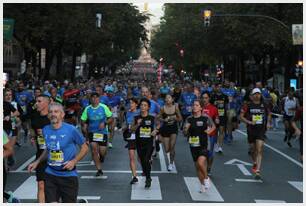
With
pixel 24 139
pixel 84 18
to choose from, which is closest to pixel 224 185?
pixel 24 139

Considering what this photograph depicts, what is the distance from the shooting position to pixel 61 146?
298 inches

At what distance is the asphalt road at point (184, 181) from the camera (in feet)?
34.3

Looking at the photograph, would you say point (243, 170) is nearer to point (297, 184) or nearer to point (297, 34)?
point (297, 184)

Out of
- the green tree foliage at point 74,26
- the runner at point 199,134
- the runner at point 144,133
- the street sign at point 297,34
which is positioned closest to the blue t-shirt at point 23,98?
the runner at point 144,133

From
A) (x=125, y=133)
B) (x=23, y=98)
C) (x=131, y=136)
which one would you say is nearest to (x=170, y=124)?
(x=125, y=133)

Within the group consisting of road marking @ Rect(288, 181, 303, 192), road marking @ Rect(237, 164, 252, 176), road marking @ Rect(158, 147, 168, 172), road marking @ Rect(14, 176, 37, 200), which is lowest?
road marking @ Rect(158, 147, 168, 172)

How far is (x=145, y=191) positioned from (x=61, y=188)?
3.49 m

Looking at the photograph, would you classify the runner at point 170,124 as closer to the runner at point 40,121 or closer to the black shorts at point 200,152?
the black shorts at point 200,152

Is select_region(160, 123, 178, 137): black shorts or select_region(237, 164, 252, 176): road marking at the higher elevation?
select_region(160, 123, 178, 137): black shorts

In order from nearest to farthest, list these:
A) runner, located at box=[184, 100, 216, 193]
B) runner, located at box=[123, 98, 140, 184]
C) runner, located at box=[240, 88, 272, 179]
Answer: runner, located at box=[184, 100, 216, 193]
runner, located at box=[123, 98, 140, 184]
runner, located at box=[240, 88, 272, 179]

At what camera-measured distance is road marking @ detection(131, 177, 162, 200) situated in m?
10.3

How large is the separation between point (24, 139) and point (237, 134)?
7.18 meters

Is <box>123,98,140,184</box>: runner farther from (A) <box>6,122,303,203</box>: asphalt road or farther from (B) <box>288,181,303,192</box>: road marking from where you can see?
(B) <box>288,181,303,192</box>: road marking

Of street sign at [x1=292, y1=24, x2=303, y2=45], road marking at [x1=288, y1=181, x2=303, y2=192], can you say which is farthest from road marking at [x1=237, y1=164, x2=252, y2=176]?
street sign at [x1=292, y1=24, x2=303, y2=45]
